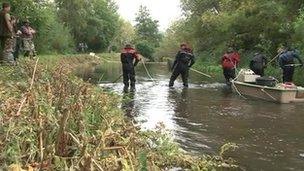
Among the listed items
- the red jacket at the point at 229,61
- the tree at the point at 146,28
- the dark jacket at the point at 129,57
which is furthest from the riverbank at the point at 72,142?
the tree at the point at 146,28

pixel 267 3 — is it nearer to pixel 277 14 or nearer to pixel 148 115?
pixel 277 14

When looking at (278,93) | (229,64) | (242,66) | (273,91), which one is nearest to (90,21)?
(242,66)

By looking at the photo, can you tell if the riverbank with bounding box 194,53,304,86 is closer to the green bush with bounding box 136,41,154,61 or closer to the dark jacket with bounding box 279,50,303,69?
the dark jacket with bounding box 279,50,303,69

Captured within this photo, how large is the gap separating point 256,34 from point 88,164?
105 feet

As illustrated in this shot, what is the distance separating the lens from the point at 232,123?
1255 centimetres

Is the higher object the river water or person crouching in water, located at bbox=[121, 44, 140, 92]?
person crouching in water, located at bbox=[121, 44, 140, 92]

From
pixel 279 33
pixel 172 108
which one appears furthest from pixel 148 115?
pixel 279 33

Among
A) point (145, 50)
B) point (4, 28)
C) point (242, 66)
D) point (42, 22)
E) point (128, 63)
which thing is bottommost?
point (145, 50)

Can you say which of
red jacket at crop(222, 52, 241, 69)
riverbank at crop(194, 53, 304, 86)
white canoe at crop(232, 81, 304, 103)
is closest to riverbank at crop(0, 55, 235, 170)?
white canoe at crop(232, 81, 304, 103)

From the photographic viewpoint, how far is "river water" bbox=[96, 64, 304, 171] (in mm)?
9203

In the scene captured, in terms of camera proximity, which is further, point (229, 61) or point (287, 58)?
point (229, 61)

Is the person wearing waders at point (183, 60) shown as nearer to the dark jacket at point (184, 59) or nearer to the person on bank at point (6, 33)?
the dark jacket at point (184, 59)

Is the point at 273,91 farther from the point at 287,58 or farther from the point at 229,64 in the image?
the point at 229,64

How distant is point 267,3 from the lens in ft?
108
